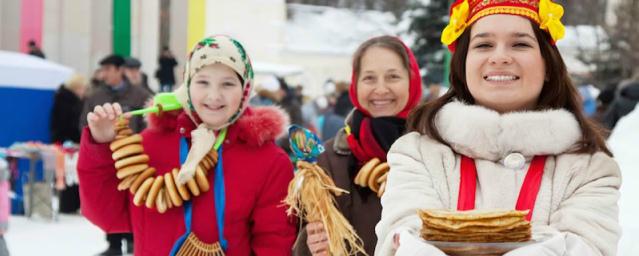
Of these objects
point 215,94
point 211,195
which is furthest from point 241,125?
point 211,195

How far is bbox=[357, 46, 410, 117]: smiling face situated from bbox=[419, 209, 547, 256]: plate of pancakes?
1.57 meters

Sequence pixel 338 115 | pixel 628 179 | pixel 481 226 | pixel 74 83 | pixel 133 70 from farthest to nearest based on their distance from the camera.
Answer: pixel 338 115 < pixel 74 83 < pixel 133 70 < pixel 628 179 < pixel 481 226

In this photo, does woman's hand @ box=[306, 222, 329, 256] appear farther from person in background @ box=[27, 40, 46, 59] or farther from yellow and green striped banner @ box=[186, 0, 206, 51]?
person in background @ box=[27, 40, 46, 59]

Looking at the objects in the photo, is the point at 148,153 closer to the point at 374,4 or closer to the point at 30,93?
the point at 30,93

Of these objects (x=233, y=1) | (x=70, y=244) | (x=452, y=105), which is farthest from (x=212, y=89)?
(x=233, y=1)

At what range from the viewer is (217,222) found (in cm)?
318

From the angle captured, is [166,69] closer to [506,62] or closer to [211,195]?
[211,195]

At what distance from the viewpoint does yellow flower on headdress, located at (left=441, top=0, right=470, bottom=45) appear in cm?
232

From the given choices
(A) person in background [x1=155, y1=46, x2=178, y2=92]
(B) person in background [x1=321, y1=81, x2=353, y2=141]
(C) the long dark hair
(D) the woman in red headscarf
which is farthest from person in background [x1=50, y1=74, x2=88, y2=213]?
(C) the long dark hair

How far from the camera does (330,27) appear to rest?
4031 centimetres

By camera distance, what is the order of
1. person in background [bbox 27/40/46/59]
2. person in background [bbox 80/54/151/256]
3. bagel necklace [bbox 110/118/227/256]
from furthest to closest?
person in background [bbox 27/40/46/59], person in background [bbox 80/54/151/256], bagel necklace [bbox 110/118/227/256]

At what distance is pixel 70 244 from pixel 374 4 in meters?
38.2

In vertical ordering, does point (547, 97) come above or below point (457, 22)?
below

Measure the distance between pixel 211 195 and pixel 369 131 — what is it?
63cm
